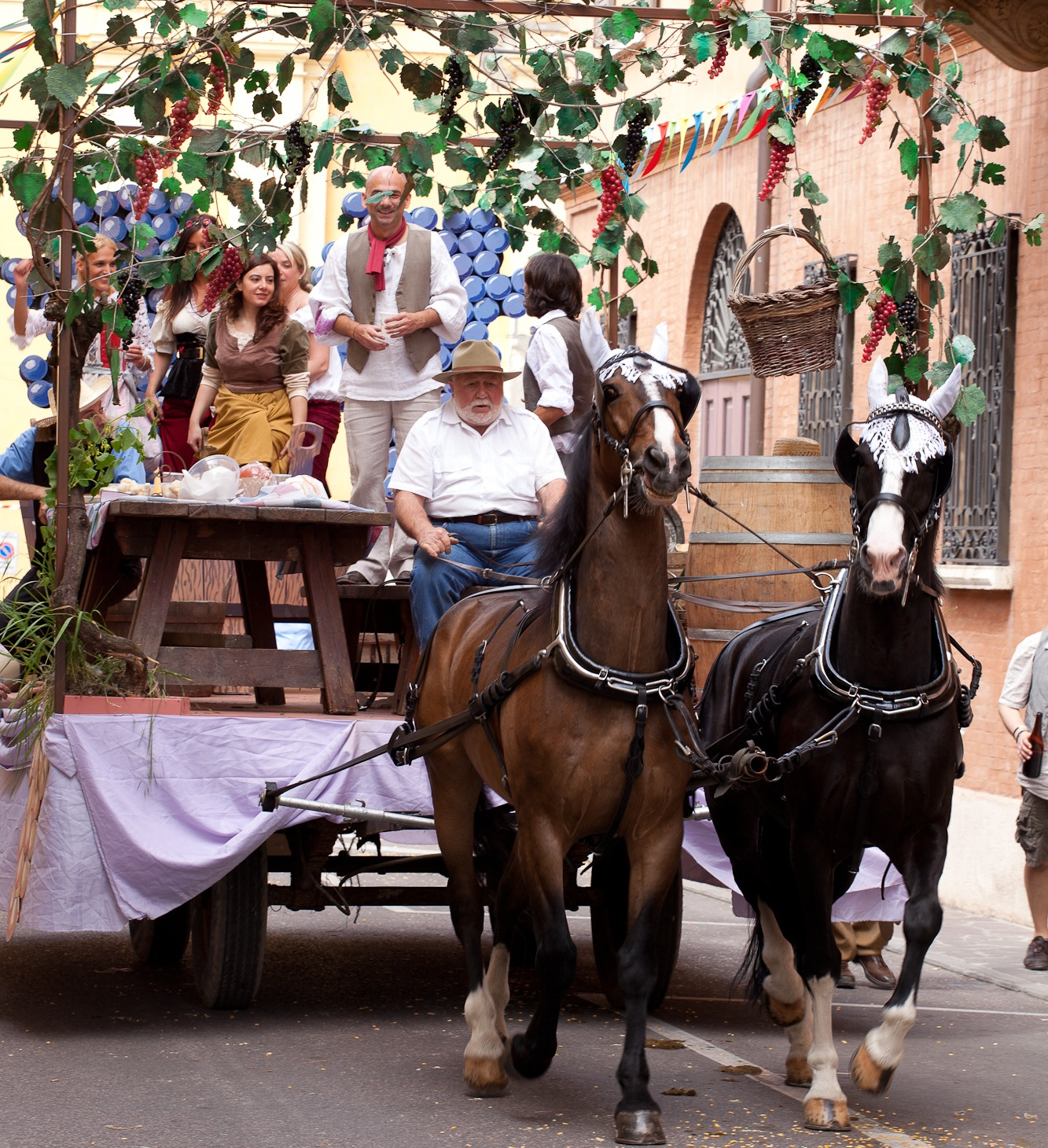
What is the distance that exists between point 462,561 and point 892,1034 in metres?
2.78

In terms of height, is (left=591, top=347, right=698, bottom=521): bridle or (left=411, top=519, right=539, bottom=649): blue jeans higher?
(left=591, top=347, right=698, bottom=521): bridle

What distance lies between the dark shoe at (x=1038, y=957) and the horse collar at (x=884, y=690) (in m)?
3.98

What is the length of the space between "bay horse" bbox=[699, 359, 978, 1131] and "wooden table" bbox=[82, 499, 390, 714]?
213 centimetres

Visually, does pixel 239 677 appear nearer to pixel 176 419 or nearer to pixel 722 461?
pixel 722 461

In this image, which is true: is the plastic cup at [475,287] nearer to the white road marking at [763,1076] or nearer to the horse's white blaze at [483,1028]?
the white road marking at [763,1076]

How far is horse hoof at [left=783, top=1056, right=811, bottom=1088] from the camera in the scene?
18.5ft

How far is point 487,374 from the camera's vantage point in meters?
7.25

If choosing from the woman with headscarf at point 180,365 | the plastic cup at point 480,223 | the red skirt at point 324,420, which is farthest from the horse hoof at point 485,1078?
the plastic cup at point 480,223

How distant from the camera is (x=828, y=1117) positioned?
5035mm

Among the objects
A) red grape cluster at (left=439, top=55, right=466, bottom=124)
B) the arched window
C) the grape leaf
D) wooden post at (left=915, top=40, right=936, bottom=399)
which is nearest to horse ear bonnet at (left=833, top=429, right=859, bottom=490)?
the grape leaf

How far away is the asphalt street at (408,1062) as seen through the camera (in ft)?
16.5

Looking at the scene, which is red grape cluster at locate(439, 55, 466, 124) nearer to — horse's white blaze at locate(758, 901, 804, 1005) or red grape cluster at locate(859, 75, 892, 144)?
red grape cluster at locate(859, 75, 892, 144)

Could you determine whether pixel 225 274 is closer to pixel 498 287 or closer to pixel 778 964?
pixel 778 964

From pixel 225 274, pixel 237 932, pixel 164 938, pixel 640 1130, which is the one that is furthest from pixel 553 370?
pixel 640 1130
